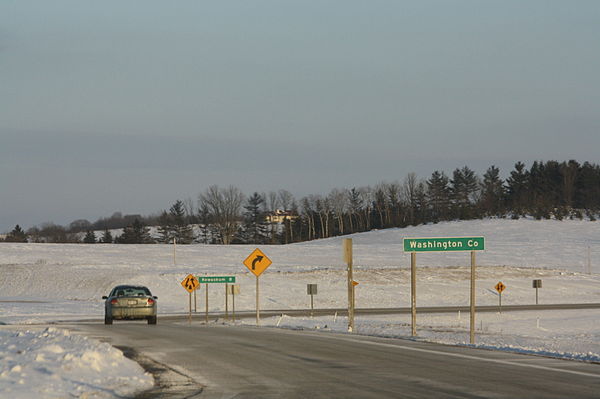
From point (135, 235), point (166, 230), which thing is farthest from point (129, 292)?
point (166, 230)

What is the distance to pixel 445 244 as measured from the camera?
77.6 ft

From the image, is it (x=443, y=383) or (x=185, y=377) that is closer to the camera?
(x=443, y=383)

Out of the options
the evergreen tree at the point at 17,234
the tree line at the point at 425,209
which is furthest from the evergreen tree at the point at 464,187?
the evergreen tree at the point at 17,234

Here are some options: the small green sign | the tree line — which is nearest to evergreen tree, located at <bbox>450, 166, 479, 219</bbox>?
the tree line

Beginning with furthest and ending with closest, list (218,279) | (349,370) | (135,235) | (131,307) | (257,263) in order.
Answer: (135,235)
(218,279)
(257,263)
(131,307)
(349,370)

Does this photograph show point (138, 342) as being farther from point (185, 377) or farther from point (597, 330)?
point (597, 330)

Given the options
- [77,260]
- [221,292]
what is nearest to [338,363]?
[221,292]

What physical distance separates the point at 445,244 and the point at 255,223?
165323mm

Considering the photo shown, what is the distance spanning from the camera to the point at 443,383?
517 inches

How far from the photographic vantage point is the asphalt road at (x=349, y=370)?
1222 centimetres

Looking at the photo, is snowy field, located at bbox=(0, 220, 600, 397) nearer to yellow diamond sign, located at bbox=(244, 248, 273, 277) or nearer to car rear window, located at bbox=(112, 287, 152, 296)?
yellow diamond sign, located at bbox=(244, 248, 273, 277)

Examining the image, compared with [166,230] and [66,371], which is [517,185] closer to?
[166,230]

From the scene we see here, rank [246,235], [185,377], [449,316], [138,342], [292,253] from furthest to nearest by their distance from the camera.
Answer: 1. [246,235]
2. [292,253]
3. [449,316]
4. [138,342]
5. [185,377]

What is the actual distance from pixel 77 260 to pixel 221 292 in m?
28.3
